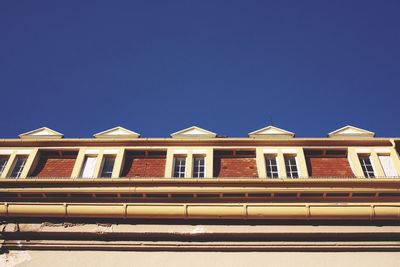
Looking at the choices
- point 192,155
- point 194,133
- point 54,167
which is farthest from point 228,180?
point 54,167

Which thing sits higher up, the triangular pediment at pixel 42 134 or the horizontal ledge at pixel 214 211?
the triangular pediment at pixel 42 134

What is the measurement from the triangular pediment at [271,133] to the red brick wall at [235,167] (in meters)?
1.05

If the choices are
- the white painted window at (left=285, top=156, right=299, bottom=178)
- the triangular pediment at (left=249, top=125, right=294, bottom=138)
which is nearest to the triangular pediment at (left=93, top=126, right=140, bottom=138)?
the triangular pediment at (left=249, top=125, right=294, bottom=138)

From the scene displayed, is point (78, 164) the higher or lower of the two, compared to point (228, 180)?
higher

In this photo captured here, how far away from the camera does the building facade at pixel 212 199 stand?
1064 centimetres

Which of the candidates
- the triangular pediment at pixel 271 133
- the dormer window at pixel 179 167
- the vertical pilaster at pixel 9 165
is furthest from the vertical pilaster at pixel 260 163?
the vertical pilaster at pixel 9 165

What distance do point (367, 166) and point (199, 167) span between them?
5.87 meters

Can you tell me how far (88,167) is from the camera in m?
13.0

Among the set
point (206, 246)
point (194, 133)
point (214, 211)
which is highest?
point (194, 133)

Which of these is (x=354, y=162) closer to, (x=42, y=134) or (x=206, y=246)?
(x=206, y=246)

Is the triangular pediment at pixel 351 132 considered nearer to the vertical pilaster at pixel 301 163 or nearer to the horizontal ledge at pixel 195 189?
the vertical pilaster at pixel 301 163

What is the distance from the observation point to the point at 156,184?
38.0ft
